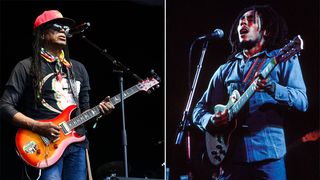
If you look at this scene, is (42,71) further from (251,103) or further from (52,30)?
(251,103)

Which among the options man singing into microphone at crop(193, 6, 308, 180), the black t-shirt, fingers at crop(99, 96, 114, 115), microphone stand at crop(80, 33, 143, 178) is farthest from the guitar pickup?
man singing into microphone at crop(193, 6, 308, 180)

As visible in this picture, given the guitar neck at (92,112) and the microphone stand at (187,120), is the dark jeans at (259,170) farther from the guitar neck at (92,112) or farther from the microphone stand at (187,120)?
the guitar neck at (92,112)

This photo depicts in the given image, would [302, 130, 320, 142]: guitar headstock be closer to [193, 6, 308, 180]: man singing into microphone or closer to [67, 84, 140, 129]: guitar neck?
[193, 6, 308, 180]: man singing into microphone

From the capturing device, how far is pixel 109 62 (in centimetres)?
515

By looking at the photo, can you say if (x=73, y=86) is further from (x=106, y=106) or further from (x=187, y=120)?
(x=187, y=120)

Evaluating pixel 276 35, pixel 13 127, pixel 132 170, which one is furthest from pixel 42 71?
pixel 276 35

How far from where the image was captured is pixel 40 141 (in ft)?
15.6

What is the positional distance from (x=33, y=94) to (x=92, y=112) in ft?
1.75

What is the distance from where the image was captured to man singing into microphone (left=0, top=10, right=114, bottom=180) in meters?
4.80

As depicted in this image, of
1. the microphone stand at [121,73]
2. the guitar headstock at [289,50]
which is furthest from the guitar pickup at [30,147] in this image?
the guitar headstock at [289,50]

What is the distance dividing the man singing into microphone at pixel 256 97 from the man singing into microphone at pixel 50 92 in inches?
40.7

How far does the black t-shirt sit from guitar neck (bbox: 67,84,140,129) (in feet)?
0.19

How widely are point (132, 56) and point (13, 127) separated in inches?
49.2

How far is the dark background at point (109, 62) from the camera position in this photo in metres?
5.07
